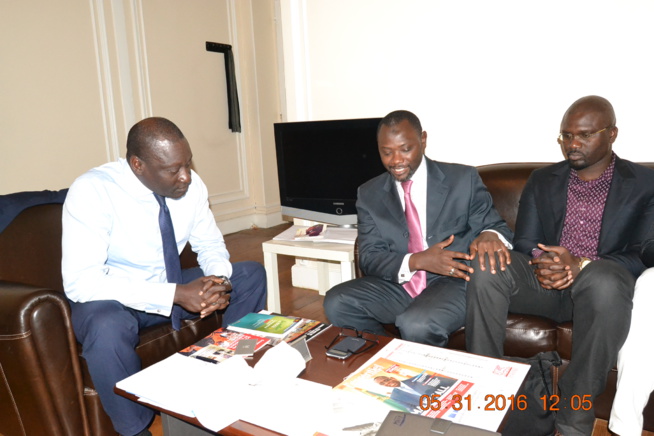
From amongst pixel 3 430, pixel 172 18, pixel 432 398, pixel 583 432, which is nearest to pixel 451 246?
pixel 583 432

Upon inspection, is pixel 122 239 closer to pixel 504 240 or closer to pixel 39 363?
pixel 39 363

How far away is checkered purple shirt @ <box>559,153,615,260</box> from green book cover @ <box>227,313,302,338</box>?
1.17 m

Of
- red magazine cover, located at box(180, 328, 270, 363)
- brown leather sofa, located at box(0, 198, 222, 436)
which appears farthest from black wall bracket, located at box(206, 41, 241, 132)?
red magazine cover, located at box(180, 328, 270, 363)

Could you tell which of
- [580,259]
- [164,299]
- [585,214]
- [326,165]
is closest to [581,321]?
[580,259]

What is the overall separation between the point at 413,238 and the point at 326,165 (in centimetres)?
85

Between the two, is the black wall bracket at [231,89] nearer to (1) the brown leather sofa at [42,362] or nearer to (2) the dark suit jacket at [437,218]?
(2) the dark suit jacket at [437,218]

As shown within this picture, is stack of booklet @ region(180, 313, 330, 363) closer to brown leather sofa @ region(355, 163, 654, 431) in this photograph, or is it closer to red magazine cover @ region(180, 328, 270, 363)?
red magazine cover @ region(180, 328, 270, 363)

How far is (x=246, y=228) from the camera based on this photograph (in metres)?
5.50

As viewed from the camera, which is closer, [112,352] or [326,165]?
[112,352]

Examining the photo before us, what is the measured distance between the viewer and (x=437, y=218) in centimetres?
204

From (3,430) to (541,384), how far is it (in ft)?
6.04

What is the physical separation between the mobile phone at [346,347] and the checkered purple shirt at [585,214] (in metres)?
1.06

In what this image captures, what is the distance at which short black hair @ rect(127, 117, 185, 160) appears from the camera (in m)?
1.81

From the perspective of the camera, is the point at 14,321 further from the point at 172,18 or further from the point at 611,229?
the point at 172,18
